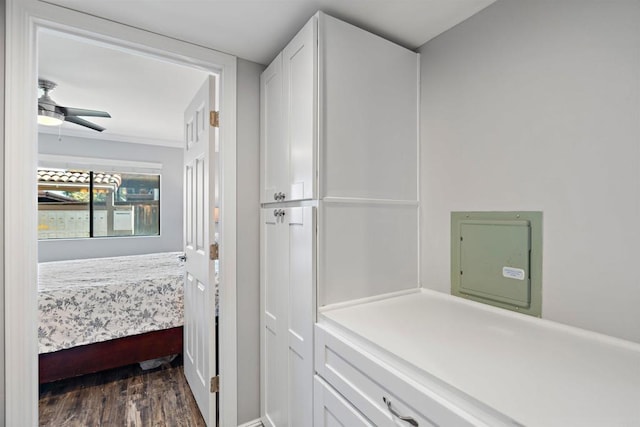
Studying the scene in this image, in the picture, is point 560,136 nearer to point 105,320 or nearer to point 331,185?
point 331,185

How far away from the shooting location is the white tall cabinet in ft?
4.30

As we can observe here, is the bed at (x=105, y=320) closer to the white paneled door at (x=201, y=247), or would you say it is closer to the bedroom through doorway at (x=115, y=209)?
the bedroom through doorway at (x=115, y=209)

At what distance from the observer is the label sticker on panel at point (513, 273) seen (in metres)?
1.23

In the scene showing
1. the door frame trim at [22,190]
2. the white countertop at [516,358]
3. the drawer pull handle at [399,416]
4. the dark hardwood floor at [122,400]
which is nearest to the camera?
the white countertop at [516,358]

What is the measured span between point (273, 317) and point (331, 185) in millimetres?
842

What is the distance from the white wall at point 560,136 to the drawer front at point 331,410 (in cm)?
78

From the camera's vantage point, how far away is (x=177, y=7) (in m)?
1.33

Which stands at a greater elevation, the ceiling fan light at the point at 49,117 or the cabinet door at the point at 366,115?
the ceiling fan light at the point at 49,117

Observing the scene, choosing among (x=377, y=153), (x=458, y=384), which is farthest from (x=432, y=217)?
(x=458, y=384)

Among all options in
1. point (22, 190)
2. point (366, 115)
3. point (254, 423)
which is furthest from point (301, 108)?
point (254, 423)

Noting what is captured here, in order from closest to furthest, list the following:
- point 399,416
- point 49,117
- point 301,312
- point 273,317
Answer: point 399,416
point 301,312
point 273,317
point 49,117

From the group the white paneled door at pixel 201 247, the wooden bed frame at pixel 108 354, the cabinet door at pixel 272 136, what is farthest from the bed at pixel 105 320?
the cabinet door at pixel 272 136

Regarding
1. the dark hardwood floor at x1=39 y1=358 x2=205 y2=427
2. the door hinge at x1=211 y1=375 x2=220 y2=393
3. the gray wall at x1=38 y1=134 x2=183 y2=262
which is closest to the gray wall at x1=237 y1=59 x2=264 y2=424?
the door hinge at x1=211 y1=375 x2=220 y2=393

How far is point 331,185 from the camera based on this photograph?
1.33 meters
